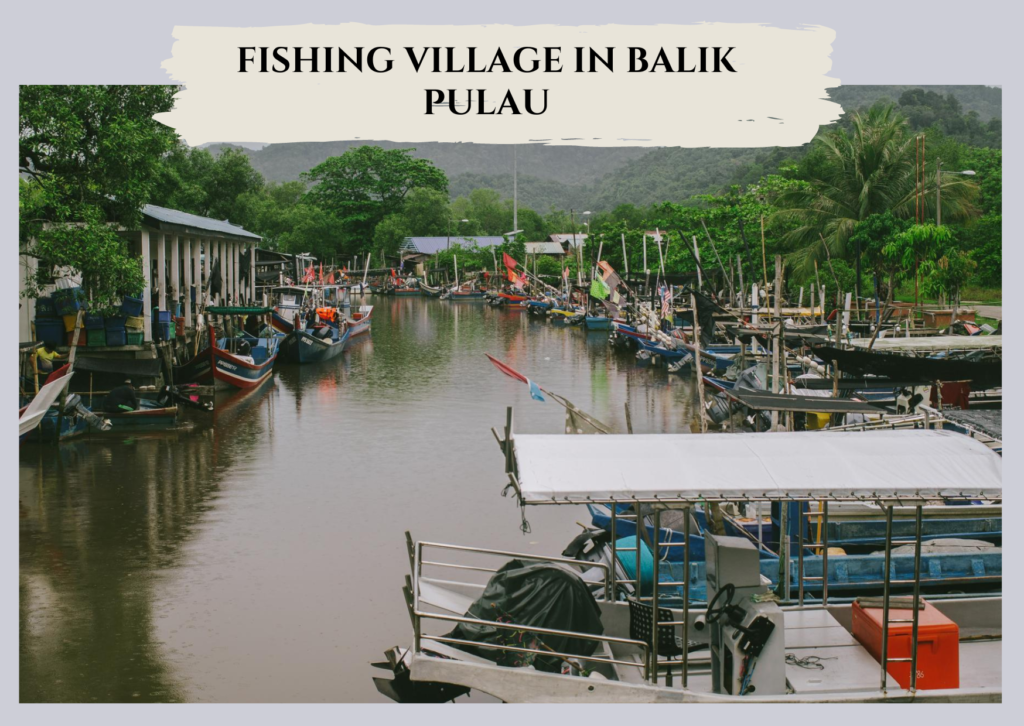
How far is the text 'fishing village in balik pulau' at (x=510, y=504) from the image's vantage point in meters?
6.75

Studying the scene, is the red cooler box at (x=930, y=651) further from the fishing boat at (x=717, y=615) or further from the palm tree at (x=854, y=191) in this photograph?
the palm tree at (x=854, y=191)

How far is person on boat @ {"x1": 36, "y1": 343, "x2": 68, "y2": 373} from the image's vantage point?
18.3 metres

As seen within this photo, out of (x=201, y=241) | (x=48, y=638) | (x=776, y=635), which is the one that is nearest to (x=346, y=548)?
(x=48, y=638)

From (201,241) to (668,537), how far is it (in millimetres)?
22841

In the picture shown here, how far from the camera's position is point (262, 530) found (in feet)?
41.8

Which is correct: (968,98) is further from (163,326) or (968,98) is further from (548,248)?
(163,326)

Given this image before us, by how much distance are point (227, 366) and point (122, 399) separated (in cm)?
489

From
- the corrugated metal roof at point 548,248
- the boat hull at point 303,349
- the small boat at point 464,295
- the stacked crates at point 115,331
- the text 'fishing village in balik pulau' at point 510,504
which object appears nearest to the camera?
the text 'fishing village in balik pulau' at point 510,504

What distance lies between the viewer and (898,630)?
691cm

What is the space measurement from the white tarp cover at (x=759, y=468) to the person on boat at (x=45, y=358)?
45.4ft

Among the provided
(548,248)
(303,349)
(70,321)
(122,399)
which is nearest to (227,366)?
(70,321)

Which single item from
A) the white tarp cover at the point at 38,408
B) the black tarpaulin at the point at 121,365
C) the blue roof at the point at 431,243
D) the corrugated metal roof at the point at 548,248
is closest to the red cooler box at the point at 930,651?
the white tarp cover at the point at 38,408

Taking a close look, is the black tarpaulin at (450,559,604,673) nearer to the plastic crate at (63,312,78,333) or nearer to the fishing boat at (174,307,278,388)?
the plastic crate at (63,312,78,333)

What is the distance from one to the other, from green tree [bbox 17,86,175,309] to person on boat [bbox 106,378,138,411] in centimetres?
158
